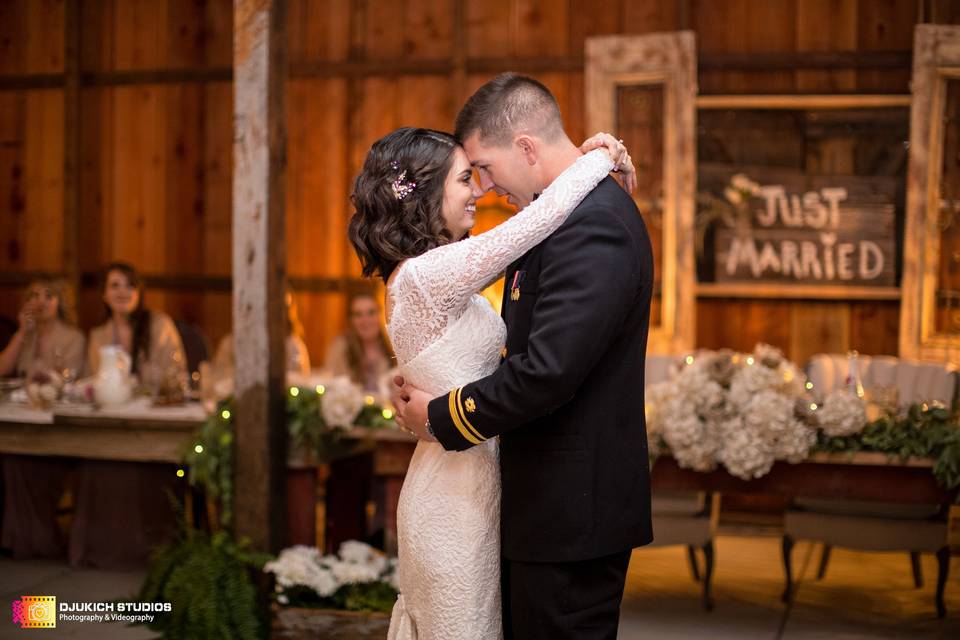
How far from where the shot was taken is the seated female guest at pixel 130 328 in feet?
19.8

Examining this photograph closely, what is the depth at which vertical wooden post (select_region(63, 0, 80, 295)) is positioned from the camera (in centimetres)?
788

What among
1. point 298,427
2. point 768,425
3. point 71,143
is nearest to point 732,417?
point 768,425

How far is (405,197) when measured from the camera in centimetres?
248

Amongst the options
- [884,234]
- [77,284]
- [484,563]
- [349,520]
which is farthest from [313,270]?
[484,563]

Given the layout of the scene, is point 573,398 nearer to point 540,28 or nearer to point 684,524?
point 684,524

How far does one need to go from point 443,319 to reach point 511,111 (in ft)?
1.58

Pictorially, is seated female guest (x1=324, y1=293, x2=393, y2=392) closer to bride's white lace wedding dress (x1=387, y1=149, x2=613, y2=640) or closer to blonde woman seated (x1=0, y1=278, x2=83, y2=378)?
blonde woman seated (x1=0, y1=278, x2=83, y2=378)

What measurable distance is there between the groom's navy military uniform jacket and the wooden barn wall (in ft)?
14.8

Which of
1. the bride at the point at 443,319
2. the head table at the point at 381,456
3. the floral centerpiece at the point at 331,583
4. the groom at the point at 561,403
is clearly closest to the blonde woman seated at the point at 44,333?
the head table at the point at 381,456

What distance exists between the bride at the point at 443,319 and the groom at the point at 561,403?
2.1 inches

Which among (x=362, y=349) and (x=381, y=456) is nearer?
(x=381, y=456)

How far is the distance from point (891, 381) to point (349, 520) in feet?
8.87

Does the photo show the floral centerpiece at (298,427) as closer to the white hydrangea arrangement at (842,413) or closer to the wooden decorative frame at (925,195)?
the white hydrangea arrangement at (842,413)

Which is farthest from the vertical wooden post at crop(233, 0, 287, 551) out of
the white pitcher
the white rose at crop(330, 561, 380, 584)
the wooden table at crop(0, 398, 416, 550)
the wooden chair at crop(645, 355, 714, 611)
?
the wooden chair at crop(645, 355, 714, 611)
